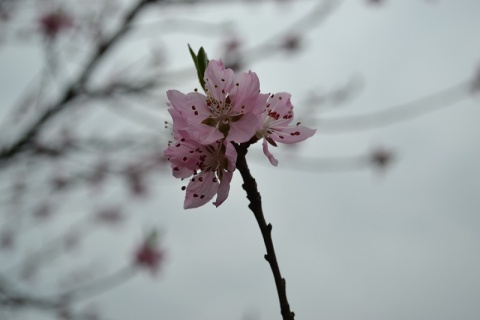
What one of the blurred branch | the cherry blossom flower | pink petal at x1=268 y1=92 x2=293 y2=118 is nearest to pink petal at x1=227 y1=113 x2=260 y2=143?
the cherry blossom flower

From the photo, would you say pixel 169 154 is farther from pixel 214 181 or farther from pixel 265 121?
pixel 265 121

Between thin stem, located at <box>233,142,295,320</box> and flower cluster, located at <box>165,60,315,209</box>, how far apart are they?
2.5 inches

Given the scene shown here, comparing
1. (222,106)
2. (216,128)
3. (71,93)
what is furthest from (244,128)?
(71,93)

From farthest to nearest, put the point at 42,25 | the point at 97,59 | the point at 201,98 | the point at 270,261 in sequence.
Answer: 1. the point at 42,25
2. the point at 97,59
3. the point at 201,98
4. the point at 270,261

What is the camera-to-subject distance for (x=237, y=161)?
1.03 metres

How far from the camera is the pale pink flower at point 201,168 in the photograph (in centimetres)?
122

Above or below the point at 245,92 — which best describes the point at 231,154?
below

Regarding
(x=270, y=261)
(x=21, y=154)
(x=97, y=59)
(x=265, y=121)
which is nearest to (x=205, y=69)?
(x=265, y=121)

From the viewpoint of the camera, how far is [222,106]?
131 centimetres

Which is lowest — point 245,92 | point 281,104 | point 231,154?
point 231,154

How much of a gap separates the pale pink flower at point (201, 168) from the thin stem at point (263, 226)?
0.44 ft

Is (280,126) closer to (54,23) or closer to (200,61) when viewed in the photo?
(200,61)

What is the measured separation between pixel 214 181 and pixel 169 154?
0.48 feet

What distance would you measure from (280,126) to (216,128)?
0.25 metres
